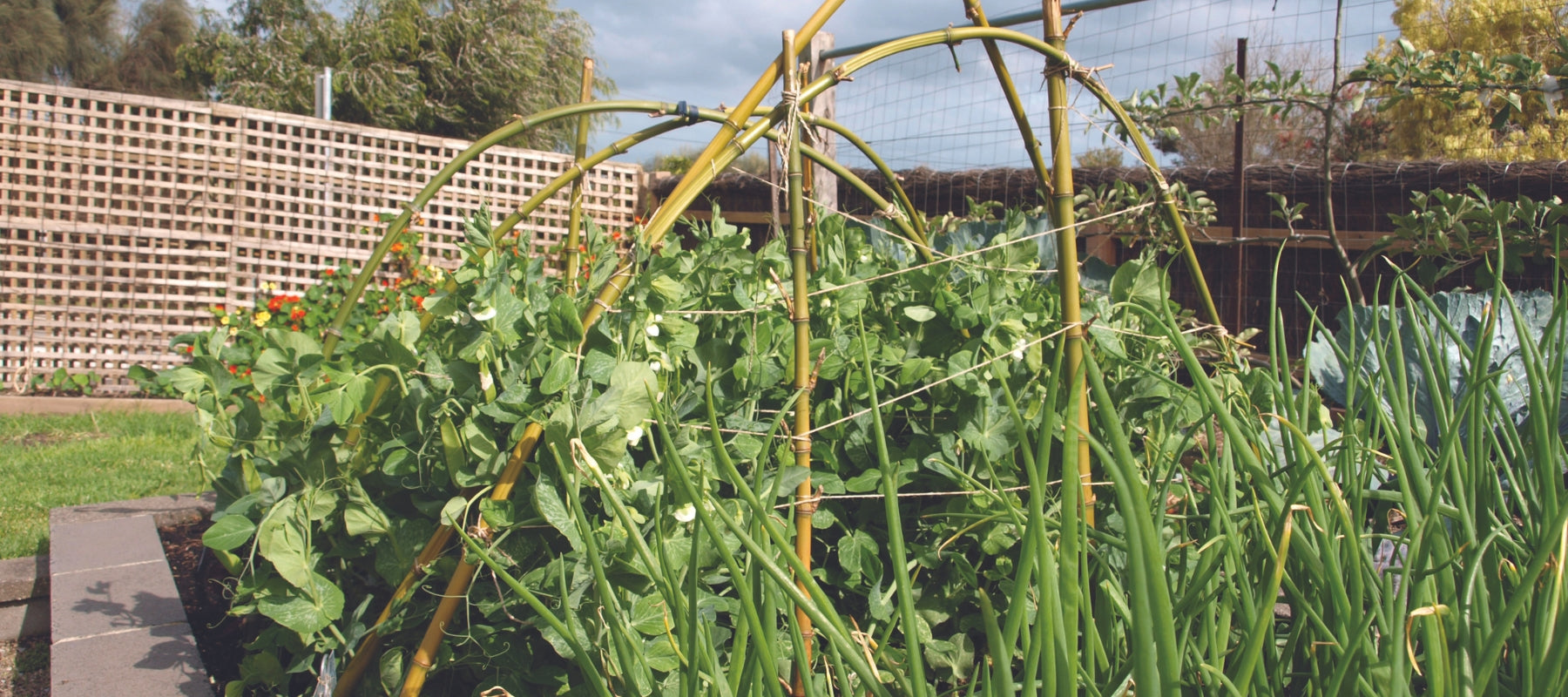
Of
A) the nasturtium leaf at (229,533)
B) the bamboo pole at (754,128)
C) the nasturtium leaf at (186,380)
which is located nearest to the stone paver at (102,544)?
the nasturtium leaf at (186,380)

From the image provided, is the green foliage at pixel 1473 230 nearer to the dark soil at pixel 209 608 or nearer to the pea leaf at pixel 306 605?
the pea leaf at pixel 306 605

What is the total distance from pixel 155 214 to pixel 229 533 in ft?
17.9

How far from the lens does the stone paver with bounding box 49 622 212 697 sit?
1.33 m

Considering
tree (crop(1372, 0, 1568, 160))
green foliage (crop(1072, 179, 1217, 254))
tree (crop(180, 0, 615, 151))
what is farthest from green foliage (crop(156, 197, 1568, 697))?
tree (crop(180, 0, 615, 151))

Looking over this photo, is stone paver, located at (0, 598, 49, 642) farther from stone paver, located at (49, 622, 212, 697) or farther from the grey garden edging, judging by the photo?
stone paver, located at (49, 622, 212, 697)

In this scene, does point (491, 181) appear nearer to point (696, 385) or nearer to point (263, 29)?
point (696, 385)

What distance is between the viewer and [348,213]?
6.16m

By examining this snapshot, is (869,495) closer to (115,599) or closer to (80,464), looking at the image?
(115,599)

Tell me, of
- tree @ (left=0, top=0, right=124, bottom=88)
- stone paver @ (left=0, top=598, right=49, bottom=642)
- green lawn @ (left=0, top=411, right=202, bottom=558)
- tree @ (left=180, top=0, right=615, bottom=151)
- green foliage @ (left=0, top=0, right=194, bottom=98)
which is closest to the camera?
stone paver @ (left=0, top=598, right=49, bottom=642)

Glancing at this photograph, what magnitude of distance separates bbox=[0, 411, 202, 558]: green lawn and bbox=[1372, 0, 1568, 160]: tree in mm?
5914

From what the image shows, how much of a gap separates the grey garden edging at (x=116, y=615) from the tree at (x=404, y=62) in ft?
36.1

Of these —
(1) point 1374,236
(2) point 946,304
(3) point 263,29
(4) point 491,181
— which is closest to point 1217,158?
(1) point 1374,236

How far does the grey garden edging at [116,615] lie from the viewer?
4.47 ft

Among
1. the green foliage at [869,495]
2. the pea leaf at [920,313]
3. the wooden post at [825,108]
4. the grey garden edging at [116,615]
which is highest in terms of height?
the wooden post at [825,108]
